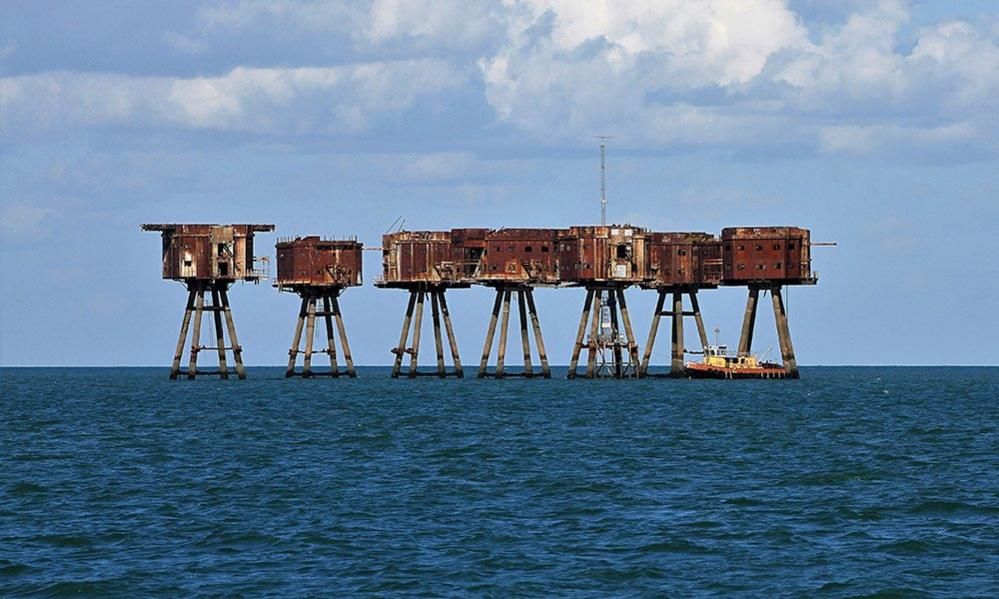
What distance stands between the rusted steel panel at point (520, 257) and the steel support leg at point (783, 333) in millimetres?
15600

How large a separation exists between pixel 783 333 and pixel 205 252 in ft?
136

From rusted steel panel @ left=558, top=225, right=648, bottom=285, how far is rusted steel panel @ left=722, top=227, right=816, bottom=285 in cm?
669

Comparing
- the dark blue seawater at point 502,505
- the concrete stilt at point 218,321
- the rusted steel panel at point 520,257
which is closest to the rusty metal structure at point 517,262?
the rusted steel panel at point 520,257

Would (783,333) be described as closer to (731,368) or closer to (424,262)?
(731,368)

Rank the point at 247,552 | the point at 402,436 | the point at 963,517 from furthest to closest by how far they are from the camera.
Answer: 1. the point at 402,436
2. the point at 963,517
3. the point at 247,552

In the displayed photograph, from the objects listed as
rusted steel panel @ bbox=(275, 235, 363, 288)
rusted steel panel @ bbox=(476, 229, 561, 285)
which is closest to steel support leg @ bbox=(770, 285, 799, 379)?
rusted steel panel @ bbox=(476, 229, 561, 285)

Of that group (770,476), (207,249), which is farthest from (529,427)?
(207,249)

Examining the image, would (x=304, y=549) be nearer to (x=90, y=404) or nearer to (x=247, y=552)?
(x=247, y=552)

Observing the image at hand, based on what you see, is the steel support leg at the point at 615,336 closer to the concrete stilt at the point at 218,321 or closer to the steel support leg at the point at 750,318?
the steel support leg at the point at 750,318

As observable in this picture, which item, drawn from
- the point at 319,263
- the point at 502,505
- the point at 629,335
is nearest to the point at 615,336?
the point at 629,335

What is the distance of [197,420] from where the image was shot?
85.9 meters

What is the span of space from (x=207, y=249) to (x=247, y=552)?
87.2 m

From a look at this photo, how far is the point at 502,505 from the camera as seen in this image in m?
48.3

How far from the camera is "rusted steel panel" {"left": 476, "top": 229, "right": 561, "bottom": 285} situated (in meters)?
128
